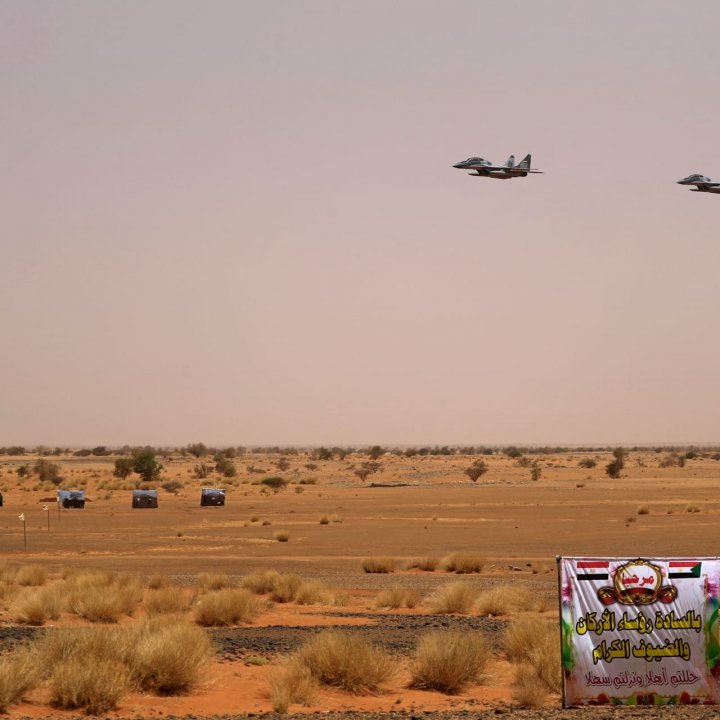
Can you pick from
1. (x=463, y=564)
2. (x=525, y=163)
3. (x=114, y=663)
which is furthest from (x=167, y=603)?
(x=525, y=163)

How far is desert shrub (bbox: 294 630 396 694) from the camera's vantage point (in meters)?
19.2

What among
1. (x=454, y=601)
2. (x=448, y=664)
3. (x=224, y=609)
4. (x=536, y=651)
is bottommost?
(x=454, y=601)

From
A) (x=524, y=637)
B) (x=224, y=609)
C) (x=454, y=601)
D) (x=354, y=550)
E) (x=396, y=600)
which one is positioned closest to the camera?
(x=524, y=637)

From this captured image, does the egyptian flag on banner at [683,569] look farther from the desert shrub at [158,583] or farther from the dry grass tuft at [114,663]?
the desert shrub at [158,583]

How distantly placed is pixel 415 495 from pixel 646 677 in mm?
79244

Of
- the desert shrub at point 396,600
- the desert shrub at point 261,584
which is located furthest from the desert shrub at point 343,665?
the desert shrub at point 261,584

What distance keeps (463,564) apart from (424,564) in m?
1.60

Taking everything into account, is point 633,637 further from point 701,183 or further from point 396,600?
point 701,183

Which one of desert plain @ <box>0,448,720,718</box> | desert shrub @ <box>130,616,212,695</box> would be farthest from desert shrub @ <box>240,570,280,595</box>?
desert shrub @ <box>130,616,212,695</box>

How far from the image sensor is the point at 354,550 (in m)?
51.0

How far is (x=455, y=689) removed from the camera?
19516 millimetres

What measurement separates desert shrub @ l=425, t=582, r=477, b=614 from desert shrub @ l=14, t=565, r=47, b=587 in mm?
12361

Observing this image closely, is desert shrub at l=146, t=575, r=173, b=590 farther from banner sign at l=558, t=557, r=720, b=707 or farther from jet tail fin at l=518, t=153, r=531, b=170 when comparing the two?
jet tail fin at l=518, t=153, r=531, b=170

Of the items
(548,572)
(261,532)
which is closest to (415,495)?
(261,532)
